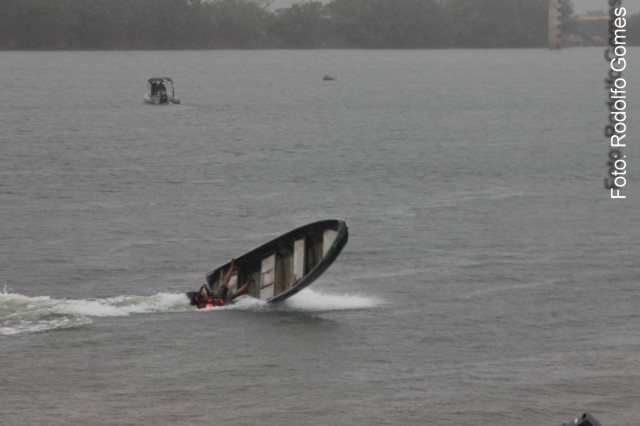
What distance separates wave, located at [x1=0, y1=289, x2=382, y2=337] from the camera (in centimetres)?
5078

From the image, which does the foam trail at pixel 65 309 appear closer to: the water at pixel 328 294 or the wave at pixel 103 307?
the wave at pixel 103 307

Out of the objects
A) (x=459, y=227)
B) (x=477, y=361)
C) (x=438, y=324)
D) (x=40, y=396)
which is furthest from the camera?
(x=459, y=227)

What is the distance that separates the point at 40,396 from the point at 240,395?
21.1 feet

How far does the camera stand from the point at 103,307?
176ft

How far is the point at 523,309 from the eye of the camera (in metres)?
54.2

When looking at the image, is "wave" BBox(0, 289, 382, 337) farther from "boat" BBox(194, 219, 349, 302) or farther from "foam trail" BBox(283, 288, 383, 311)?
"boat" BBox(194, 219, 349, 302)

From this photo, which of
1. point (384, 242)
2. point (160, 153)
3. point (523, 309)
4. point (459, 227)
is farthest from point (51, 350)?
point (160, 153)

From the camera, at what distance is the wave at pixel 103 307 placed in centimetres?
5078

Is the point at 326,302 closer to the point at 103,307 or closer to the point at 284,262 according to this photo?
the point at 284,262

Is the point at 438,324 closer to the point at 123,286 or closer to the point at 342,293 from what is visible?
the point at 342,293

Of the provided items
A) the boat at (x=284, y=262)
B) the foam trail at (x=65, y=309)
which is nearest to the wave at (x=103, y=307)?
the foam trail at (x=65, y=309)

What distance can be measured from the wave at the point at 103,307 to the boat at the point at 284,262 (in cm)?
82

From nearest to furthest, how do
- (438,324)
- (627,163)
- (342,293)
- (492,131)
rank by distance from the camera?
(438,324) < (342,293) < (627,163) < (492,131)

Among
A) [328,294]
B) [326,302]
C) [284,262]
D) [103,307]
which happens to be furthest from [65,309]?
[328,294]
